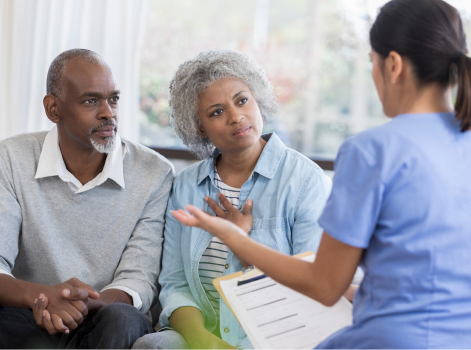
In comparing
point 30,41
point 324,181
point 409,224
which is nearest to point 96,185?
point 324,181

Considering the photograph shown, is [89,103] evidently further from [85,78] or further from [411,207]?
[411,207]

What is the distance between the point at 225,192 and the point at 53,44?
1554 mm

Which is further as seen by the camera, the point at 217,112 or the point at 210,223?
the point at 217,112

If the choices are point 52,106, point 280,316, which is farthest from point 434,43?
point 52,106

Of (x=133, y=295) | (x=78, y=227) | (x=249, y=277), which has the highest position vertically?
(x=249, y=277)

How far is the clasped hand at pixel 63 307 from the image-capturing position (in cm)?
132

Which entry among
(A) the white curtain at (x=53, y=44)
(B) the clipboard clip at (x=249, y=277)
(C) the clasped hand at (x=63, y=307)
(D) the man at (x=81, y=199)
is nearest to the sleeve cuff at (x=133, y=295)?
(D) the man at (x=81, y=199)

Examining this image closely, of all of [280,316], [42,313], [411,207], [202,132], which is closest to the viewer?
[411,207]

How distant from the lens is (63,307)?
1.35 metres

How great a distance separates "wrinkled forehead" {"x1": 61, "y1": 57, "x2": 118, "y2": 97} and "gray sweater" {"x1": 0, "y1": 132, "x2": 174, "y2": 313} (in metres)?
0.26

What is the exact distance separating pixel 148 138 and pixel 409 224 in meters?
3.80

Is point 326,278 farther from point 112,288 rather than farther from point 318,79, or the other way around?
point 318,79

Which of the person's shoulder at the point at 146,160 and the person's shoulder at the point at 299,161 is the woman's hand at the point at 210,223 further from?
the person's shoulder at the point at 146,160

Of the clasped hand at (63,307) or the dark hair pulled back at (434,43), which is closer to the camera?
the dark hair pulled back at (434,43)
